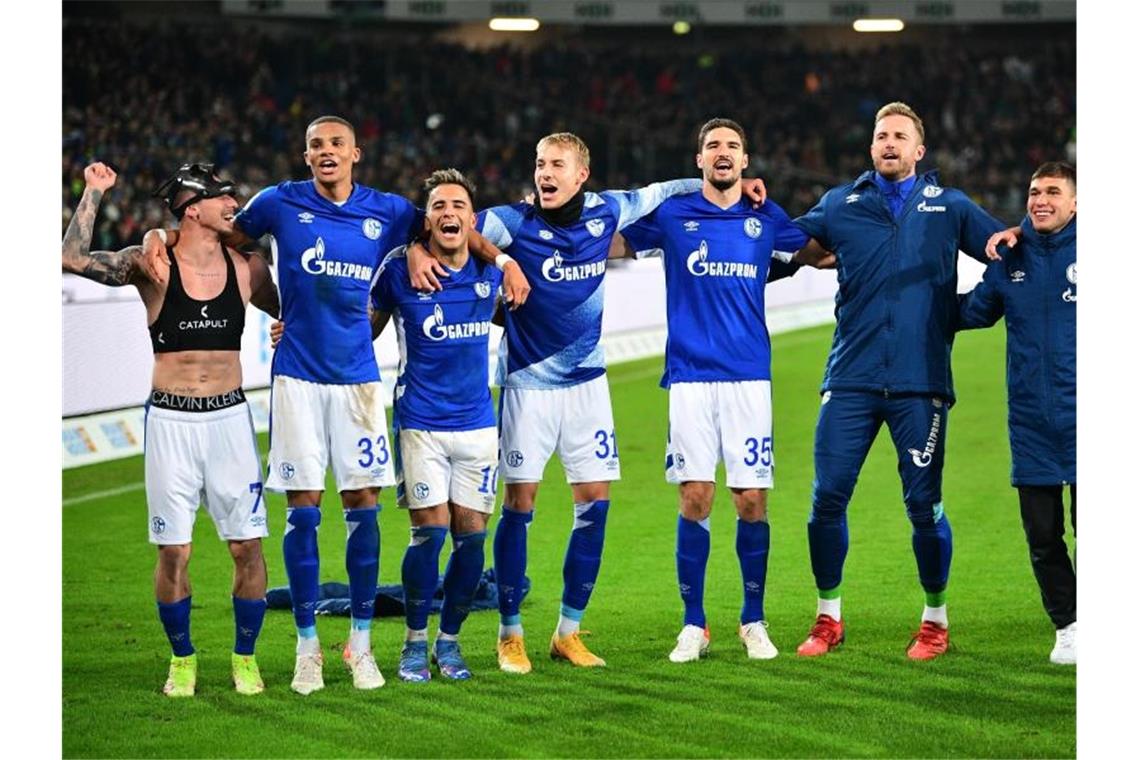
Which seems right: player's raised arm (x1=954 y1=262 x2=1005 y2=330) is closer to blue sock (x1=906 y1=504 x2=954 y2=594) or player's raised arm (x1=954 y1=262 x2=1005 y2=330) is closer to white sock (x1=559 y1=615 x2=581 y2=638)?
blue sock (x1=906 y1=504 x2=954 y2=594)

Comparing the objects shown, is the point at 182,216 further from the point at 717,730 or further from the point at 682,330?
the point at 717,730

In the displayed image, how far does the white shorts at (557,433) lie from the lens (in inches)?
272

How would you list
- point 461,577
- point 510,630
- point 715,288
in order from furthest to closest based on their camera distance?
point 715,288
point 510,630
point 461,577

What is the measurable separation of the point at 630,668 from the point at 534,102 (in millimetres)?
22608

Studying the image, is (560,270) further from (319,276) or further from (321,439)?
(321,439)

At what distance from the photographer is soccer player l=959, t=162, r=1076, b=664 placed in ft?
21.9

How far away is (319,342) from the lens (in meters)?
6.49

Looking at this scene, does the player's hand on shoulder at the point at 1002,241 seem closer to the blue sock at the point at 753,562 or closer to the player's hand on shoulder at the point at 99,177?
the blue sock at the point at 753,562

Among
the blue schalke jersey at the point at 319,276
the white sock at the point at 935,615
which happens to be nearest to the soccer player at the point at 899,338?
the white sock at the point at 935,615

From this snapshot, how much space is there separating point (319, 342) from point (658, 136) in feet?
73.6

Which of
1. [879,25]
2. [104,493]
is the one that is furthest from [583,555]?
[879,25]

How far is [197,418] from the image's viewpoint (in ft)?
20.8

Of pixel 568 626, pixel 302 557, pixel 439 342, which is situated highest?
pixel 439 342

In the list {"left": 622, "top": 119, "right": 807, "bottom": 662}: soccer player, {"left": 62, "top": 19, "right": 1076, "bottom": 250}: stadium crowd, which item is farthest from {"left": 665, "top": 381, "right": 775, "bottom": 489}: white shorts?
{"left": 62, "top": 19, "right": 1076, "bottom": 250}: stadium crowd
